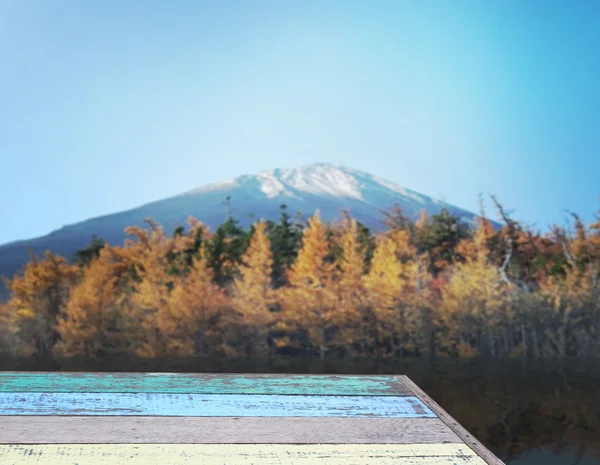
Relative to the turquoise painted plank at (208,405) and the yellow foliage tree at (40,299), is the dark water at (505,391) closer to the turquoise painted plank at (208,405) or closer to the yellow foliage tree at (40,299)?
the yellow foliage tree at (40,299)

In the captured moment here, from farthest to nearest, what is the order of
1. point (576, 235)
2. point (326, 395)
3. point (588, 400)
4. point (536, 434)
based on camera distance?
point (576, 235) < point (588, 400) < point (536, 434) < point (326, 395)

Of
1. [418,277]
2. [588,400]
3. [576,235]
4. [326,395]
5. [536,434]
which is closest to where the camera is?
[326,395]

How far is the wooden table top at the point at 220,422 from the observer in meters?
2.59

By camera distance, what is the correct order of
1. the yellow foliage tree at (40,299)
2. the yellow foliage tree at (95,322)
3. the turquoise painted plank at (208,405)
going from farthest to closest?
the yellow foliage tree at (40,299) → the yellow foliage tree at (95,322) → the turquoise painted plank at (208,405)

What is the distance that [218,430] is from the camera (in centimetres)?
Result: 284

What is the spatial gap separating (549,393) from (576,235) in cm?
863

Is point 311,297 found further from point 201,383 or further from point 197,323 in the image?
point 201,383

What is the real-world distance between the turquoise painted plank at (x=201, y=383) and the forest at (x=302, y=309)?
1103cm

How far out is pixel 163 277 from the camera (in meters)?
15.9

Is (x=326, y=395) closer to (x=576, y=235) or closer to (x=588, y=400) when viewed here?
(x=588, y=400)

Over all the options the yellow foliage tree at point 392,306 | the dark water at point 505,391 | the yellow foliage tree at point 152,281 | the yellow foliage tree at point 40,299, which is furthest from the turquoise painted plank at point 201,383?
the yellow foliage tree at point 40,299

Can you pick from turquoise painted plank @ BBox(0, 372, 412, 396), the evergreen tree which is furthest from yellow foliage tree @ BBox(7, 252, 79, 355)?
turquoise painted plank @ BBox(0, 372, 412, 396)

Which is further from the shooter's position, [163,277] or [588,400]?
[163,277]

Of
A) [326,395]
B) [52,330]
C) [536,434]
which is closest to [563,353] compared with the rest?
[536,434]
